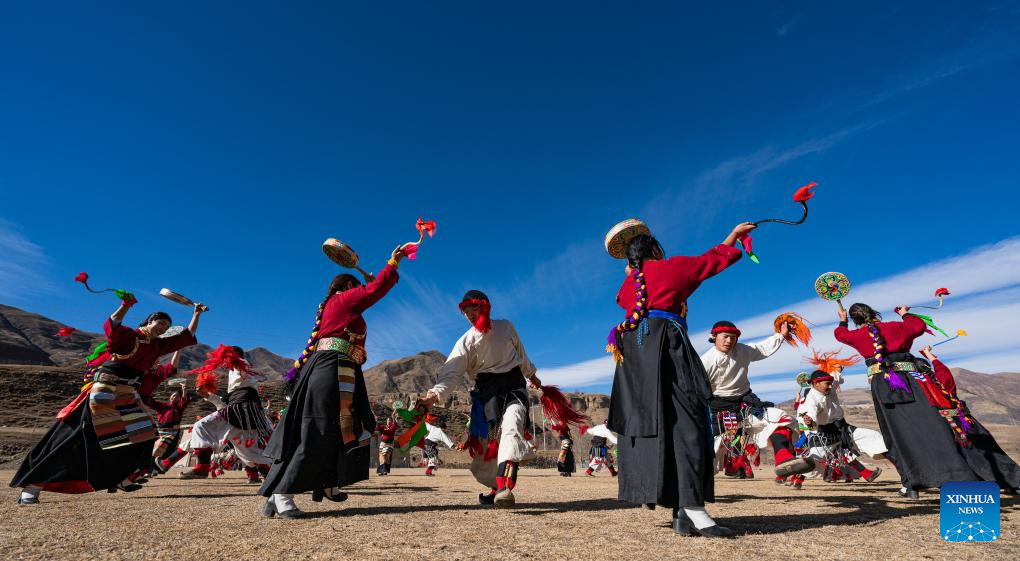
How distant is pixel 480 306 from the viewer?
15.7 ft

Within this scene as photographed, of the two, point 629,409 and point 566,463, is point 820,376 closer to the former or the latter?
point 629,409

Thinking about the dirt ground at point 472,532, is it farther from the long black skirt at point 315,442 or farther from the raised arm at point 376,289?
the raised arm at point 376,289

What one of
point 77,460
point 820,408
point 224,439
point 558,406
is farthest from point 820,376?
point 77,460

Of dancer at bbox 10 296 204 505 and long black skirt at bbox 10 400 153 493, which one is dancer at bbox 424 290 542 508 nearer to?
dancer at bbox 10 296 204 505

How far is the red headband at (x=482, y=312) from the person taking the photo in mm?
4684

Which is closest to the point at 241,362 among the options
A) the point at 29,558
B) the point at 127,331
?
the point at 127,331

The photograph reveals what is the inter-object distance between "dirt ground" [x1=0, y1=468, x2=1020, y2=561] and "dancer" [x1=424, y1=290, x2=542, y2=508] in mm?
481

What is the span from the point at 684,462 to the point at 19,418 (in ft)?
95.6

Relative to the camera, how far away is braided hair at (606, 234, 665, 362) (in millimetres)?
3332

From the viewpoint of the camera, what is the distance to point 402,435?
14.8 ft

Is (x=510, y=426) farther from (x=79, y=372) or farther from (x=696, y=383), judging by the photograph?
(x=79, y=372)

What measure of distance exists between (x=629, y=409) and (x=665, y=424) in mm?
274

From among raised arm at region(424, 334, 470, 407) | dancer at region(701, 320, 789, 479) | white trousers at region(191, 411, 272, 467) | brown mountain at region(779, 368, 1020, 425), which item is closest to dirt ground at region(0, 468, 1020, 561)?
raised arm at region(424, 334, 470, 407)

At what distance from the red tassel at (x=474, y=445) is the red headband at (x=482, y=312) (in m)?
1.00
